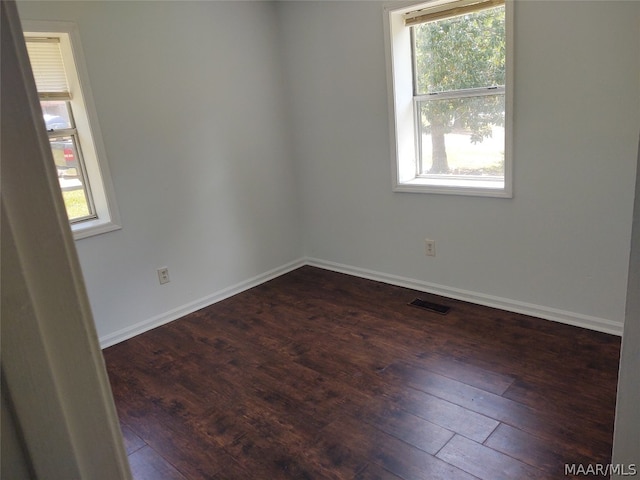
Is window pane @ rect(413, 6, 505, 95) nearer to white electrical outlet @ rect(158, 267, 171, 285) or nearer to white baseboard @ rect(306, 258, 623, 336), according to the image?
white baseboard @ rect(306, 258, 623, 336)

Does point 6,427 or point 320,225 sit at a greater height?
Result: point 6,427

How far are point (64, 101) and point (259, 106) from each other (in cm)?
139

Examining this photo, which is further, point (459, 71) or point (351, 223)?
point (351, 223)

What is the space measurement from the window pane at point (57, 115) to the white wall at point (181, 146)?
0.22 m

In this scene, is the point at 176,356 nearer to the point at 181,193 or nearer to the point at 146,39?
the point at 181,193

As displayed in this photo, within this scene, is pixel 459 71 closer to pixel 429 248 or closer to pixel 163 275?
pixel 429 248

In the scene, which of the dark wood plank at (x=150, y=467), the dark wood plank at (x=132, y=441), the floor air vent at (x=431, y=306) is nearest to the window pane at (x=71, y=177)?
the dark wood plank at (x=132, y=441)

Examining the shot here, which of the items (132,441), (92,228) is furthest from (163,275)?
(132,441)

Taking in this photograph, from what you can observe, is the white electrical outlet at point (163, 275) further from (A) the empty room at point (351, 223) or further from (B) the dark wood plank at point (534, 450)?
(B) the dark wood plank at point (534, 450)

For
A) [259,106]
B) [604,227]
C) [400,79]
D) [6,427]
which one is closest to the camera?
[6,427]

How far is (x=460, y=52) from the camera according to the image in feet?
9.63

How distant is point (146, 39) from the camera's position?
2.96 metres

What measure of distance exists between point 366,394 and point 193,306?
169cm

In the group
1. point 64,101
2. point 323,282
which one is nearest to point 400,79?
point 323,282
